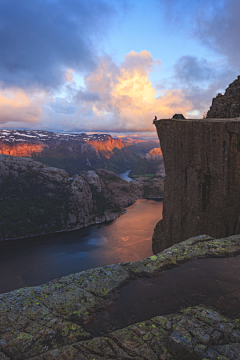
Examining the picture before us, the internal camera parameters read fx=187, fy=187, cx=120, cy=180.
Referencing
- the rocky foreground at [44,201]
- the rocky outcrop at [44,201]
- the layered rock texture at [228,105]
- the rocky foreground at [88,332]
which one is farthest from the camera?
the rocky outcrop at [44,201]

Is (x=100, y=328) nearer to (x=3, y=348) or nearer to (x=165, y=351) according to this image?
(x=165, y=351)

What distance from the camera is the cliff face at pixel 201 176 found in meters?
28.3

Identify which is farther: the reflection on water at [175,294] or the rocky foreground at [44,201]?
the rocky foreground at [44,201]

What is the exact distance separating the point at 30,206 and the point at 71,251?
65.3 metres

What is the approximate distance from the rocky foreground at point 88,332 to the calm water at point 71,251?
8339cm

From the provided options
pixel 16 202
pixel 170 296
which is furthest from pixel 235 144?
pixel 16 202

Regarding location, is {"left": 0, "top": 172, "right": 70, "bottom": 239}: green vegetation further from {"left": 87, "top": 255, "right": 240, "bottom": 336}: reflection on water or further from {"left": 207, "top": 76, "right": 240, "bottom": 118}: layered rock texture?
{"left": 87, "top": 255, "right": 240, "bottom": 336}: reflection on water

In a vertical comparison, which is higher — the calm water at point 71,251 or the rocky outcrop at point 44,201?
the rocky outcrop at point 44,201

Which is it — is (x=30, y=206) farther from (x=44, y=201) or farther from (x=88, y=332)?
(x=88, y=332)

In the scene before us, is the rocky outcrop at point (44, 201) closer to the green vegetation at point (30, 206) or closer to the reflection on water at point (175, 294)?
the green vegetation at point (30, 206)

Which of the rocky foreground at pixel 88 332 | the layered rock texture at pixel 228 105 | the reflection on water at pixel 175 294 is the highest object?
the layered rock texture at pixel 228 105

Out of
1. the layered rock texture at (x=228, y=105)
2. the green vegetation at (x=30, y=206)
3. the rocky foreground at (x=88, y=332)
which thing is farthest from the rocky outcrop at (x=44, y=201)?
the rocky foreground at (x=88, y=332)

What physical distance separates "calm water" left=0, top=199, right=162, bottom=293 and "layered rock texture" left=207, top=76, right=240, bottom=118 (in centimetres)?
7625

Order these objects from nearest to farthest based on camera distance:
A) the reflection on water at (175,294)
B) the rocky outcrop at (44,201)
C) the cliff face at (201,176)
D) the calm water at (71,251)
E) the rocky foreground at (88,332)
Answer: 1. the rocky foreground at (88,332)
2. the reflection on water at (175,294)
3. the cliff face at (201,176)
4. the calm water at (71,251)
5. the rocky outcrop at (44,201)
